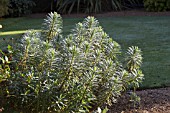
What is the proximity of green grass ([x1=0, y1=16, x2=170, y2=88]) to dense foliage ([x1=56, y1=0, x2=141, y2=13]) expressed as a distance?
5.64 feet

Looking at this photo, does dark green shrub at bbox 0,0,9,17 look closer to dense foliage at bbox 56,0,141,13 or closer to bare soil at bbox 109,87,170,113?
dense foliage at bbox 56,0,141,13

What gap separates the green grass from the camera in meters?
4.75

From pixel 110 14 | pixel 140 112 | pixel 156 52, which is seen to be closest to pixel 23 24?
pixel 110 14

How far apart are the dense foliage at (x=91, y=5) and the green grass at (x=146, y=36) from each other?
172cm

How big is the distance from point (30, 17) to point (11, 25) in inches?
85.2

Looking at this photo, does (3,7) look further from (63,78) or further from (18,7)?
(63,78)

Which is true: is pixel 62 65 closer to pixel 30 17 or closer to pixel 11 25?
pixel 11 25

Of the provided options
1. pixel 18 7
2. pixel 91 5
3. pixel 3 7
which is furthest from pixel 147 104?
pixel 91 5

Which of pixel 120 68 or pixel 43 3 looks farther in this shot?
pixel 43 3

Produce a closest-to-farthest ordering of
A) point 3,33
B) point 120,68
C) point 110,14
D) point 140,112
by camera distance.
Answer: point 120,68, point 140,112, point 3,33, point 110,14

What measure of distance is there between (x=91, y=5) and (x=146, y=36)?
5.13 m

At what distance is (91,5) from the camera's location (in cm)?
1273

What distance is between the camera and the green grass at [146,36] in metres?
4.75

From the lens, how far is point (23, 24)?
1051 cm
